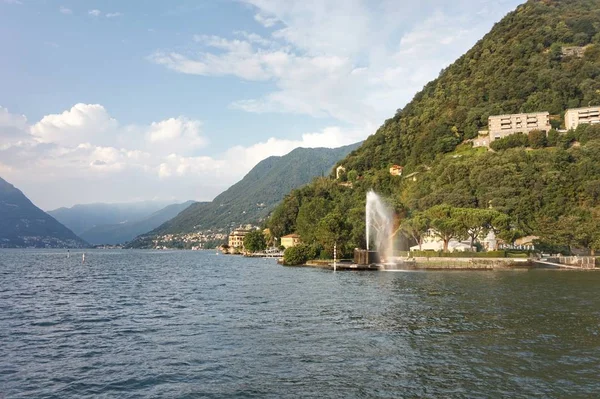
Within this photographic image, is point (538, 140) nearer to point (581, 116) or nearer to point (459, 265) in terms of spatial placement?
point (581, 116)

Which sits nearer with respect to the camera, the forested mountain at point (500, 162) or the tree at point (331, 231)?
the tree at point (331, 231)

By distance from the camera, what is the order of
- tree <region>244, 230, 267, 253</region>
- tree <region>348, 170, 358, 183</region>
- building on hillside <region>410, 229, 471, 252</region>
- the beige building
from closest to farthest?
building on hillside <region>410, 229, 471, 252</region> → the beige building → tree <region>244, 230, 267, 253</region> → tree <region>348, 170, 358, 183</region>

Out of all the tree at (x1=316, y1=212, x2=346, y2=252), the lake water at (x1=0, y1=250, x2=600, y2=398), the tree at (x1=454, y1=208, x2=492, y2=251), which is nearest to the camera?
the lake water at (x1=0, y1=250, x2=600, y2=398)

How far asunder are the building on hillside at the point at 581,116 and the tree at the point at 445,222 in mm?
75327

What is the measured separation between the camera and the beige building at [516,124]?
146000 mm

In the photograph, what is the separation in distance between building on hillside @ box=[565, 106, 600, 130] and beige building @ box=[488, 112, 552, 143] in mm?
5685

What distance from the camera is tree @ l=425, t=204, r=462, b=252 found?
8650 cm

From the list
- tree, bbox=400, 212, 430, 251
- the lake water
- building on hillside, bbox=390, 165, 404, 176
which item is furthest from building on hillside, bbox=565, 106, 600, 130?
the lake water

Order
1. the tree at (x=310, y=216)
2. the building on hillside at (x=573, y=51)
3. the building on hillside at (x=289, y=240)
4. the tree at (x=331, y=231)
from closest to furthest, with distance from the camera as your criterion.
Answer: the tree at (x=331, y=231), the tree at (x=310, y=216), the building on hillside at (x=289, y=240), the building on hillside at (x=573, y=51)

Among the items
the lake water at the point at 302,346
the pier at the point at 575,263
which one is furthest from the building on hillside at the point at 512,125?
the lake water at the point at 302,346

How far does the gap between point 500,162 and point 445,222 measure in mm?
45607

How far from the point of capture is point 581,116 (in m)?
140

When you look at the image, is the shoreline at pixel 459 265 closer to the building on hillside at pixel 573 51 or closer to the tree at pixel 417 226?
the tree at pixel 417 226

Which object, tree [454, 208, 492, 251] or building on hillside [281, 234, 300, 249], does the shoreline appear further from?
building on hillside [281, 234, 300, 249]
